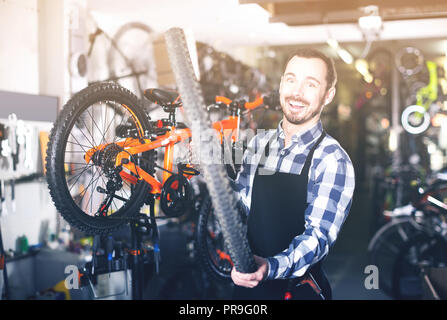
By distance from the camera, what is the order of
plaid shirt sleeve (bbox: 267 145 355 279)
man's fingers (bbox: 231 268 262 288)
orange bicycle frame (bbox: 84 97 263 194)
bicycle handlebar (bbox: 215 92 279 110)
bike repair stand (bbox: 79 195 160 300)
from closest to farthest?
man's fingers (bbox: 231 268 262 288) → plaid shirt sleeve (bbox: 267 145 355 279) → orange bicycle frame (bbox: 84 97 263 194) → bike repair stand (bbox: 79 195 160 300) → bicycle handlebar (bbox: 215 92 279 110)

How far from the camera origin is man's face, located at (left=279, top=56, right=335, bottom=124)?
1.53m

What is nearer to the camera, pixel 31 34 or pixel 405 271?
pixel 31 34

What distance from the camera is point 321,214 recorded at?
1429 mm

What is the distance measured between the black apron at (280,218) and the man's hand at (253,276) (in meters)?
0.36

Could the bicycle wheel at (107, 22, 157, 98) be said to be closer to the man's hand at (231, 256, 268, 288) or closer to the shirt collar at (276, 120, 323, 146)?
the shirt collar at (276, 120, 323, 146)

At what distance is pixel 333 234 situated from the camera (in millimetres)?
1432

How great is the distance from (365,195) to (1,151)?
9.21m

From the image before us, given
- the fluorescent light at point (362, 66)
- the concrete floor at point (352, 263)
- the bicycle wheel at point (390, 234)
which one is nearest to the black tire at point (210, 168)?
the concrete floor at point (352, 263)

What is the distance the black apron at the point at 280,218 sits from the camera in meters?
1.56

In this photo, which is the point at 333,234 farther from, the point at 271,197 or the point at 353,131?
the point at 353,131

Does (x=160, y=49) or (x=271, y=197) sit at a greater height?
(x=160, y=49)

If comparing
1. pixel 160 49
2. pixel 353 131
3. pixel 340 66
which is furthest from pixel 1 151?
pixel 353 131

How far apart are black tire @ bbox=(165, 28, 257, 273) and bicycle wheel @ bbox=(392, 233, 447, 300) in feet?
10.1

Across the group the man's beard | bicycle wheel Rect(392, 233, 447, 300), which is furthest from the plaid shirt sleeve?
bicycle wheel Rect(392, 233, 447, 300)
